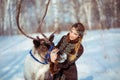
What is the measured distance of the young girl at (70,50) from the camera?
8.03 ft

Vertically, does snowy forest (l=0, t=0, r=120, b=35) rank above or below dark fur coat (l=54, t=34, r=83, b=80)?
above

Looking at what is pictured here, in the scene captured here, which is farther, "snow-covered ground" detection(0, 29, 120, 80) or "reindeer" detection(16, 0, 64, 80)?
"snow-covered ground" detection(0, 29, 120, 80)

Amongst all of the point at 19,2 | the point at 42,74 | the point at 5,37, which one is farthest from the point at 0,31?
the point at 42,74

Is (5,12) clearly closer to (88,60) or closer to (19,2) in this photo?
(19,2)

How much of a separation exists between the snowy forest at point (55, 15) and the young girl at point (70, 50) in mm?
69

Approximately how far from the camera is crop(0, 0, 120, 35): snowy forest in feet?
8.25

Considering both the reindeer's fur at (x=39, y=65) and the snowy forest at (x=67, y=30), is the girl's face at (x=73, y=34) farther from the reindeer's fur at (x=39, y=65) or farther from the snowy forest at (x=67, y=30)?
the reindeer's fur at (x=39, y=65)

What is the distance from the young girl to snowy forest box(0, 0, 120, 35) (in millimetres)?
69

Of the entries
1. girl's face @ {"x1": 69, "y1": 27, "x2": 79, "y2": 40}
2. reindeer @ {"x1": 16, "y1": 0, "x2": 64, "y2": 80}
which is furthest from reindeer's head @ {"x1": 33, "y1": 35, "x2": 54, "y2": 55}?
girl's face @ {"x1": 69, "y1": 27, "x2": 79, "y2": 40}

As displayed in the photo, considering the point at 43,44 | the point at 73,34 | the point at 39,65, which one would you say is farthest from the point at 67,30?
the point at 39,65

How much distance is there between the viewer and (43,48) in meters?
2.42

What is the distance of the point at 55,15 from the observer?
254 centimetres

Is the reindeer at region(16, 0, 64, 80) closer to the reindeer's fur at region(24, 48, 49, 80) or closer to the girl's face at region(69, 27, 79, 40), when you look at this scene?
the reindeer's fur at region(24, 48, 49, 80)

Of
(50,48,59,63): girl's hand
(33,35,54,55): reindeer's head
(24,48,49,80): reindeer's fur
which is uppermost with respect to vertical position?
(33,35,54,55): reindeer's head
